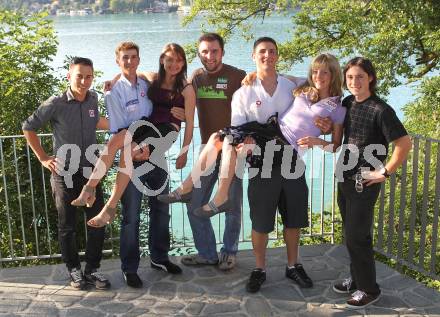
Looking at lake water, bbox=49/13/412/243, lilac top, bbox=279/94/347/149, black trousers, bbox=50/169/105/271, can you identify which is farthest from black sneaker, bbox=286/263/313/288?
lake water, bbox=49/13/412/243

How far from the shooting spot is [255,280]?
3.97 metres

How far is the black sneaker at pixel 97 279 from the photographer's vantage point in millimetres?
3992

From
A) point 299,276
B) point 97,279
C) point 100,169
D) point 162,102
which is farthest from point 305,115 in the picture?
point 97,279

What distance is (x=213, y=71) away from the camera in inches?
157

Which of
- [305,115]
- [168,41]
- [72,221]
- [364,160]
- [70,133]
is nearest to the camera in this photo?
[364,160]

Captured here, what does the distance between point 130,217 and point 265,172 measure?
1.05 metres

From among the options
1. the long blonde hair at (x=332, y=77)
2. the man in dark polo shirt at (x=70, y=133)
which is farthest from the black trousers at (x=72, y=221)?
the long blonde hair at (x=332, y=77)

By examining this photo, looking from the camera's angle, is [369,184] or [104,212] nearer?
[369,184]

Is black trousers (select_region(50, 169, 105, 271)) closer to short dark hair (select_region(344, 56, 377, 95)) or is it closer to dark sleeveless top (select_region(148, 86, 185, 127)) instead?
dark sleeveless top (select_region(148, 86, 185, 127))

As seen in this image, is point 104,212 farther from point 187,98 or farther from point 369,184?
point 369,184

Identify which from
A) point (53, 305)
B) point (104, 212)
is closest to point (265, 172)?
point (104, 212)

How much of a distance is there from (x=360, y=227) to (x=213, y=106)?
1.39m

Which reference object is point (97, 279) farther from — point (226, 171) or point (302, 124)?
point (302, 124)

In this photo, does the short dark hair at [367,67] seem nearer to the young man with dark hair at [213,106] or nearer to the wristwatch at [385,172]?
the wristwatch at [385,172]
